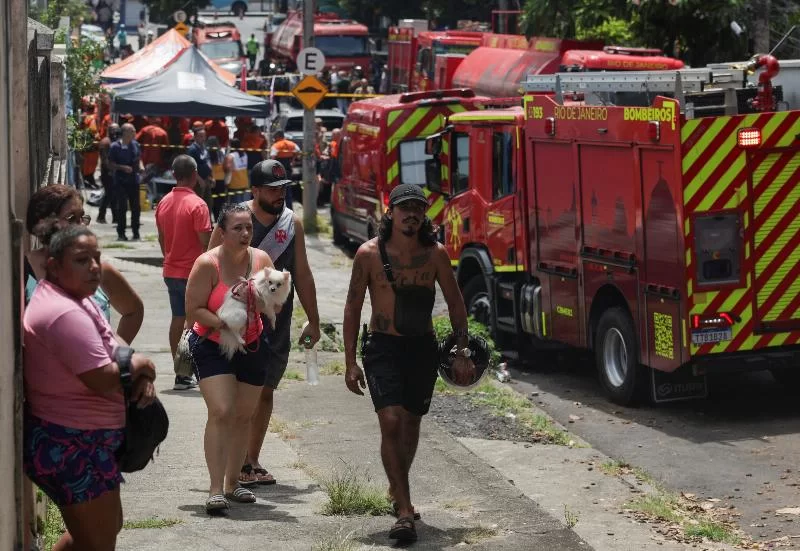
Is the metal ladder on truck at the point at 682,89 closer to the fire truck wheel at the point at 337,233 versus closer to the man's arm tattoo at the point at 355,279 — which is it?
the man's arm tattoo at the point at 355,279

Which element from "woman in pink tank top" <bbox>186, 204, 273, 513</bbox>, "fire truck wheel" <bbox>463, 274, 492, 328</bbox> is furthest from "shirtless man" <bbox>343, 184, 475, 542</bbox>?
"fire truck wheel" <bbox>463, 274, 492, 328</bbox>

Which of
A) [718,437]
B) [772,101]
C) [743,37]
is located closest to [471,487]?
[718,437]

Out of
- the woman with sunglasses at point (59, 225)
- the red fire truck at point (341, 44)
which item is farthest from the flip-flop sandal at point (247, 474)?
the red fire truck at point (341, 44)

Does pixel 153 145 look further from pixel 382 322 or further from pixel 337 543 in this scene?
pixel 337 543

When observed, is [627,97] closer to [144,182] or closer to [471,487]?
[471,487]

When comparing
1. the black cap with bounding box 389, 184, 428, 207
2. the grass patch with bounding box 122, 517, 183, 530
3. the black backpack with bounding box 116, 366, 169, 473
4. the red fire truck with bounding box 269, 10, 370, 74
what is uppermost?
the red fire truck with bounding box 269, 10, 370, 74

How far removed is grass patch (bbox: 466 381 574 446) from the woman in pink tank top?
3.39 m

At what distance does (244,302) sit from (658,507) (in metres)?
2.61

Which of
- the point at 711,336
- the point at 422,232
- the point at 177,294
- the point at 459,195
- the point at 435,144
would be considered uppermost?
the point at 435,144

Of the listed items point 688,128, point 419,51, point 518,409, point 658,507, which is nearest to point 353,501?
point 658,507

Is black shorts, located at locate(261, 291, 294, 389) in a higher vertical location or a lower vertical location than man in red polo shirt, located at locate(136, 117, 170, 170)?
lower

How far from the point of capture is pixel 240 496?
25.6 feet

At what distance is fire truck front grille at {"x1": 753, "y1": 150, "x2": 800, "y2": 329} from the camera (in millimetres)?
10906

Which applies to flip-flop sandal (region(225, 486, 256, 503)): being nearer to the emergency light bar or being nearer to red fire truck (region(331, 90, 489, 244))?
the emergency light bar
